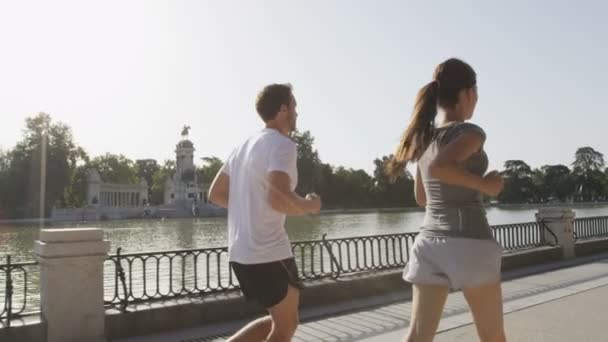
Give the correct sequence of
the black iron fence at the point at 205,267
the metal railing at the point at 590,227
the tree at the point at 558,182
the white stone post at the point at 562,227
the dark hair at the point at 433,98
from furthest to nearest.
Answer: the tree at the point at 558,182, the metal railing at the point at 590,227, the white stone post at the point at 562,227, the black iron fence at the point at 205,267, the dark hair at the point at 433,98

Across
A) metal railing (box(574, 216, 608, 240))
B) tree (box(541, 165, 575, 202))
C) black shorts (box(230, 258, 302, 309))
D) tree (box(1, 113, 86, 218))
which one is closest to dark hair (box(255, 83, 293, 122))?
black shorts (box(230, 258, 302, 309))

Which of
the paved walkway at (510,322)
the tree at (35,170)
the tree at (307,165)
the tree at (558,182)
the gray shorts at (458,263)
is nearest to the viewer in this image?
the gray shorts at (458,263)

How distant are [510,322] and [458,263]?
4.00m

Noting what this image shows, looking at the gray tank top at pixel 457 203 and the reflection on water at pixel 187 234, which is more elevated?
the gray tank top at pixel 457 203

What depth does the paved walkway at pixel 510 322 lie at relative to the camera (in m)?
5.75

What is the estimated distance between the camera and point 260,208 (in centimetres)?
304

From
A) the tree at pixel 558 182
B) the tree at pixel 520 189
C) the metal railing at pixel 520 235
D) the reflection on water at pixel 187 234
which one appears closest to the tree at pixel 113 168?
the reflection on water at pixel 187 234

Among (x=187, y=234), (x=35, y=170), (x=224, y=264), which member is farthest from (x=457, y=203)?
(x=35, y=170)

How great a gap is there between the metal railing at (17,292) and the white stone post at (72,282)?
0.32m

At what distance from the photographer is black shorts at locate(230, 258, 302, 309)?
3012 mm

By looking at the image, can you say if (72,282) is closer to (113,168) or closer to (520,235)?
(520,235)

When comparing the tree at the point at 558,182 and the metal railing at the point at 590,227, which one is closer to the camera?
the metal railing at the point at 590,227

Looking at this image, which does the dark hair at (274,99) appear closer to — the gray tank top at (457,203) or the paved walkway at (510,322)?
the gray tank top at (457,203)

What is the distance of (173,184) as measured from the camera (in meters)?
106
